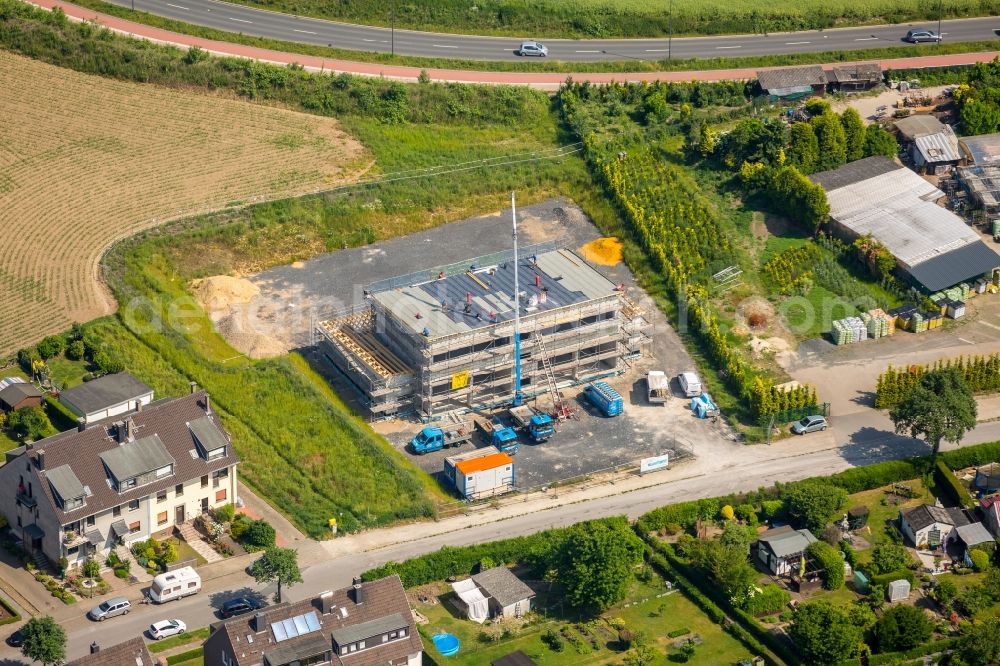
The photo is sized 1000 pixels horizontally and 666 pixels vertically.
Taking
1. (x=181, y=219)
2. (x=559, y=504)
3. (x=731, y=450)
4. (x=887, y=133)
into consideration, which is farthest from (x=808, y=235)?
(x=181, y=219)

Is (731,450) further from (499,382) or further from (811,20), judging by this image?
(811,20)

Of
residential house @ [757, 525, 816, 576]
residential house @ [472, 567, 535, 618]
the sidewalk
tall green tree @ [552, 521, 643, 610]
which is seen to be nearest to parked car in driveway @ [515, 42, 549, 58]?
the sidewalk

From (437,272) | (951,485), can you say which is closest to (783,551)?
(951,485)

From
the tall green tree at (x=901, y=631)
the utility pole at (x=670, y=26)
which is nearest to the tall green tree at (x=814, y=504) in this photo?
the tall green tree at (x=901, y=631)

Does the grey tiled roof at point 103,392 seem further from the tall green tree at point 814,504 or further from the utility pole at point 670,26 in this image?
the utility pole at point 670,26

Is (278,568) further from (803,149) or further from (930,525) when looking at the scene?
(803,149)

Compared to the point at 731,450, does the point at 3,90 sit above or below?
above
